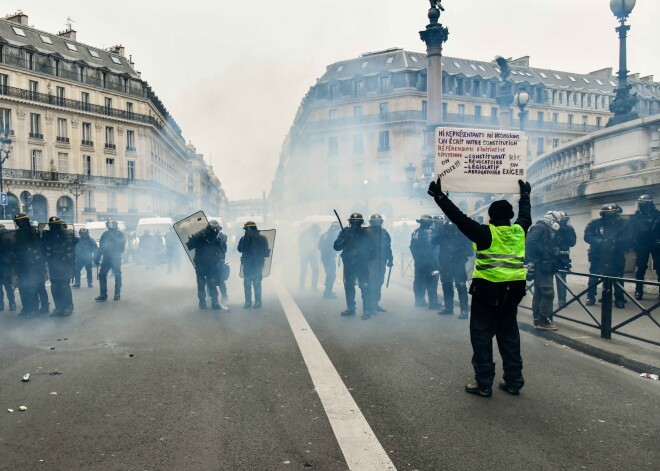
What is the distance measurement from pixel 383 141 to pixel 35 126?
29649mm

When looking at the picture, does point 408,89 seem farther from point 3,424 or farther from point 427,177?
point 3,424

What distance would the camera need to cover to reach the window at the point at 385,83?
173 feet

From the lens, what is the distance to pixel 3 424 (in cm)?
386

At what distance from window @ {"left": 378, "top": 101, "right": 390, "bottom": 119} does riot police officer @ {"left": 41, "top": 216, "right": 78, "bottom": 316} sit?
45.5 m

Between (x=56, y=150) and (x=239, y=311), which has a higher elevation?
(x=56, y=150)

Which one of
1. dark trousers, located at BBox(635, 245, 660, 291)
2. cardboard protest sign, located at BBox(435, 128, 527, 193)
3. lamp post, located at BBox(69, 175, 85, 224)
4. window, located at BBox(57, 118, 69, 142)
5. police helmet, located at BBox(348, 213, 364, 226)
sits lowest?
dark trousers, located at BBox(635, 245, 660, 291)

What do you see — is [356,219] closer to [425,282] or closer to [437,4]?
[425,282]

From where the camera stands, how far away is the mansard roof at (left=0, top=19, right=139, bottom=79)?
43062 millimetres

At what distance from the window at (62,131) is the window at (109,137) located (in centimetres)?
385

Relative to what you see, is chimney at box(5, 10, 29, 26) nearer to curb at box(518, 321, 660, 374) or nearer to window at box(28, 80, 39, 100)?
window at box(28, 80, 39, 100)

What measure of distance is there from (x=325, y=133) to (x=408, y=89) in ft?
30.5

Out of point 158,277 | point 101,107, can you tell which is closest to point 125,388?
point 158,277

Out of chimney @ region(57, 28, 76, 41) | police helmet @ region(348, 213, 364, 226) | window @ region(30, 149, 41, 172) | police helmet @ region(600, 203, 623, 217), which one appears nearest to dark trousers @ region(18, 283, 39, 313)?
police helmet @ region(348, 213, 364, 226)

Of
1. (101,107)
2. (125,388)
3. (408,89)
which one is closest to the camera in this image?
(125,388)
